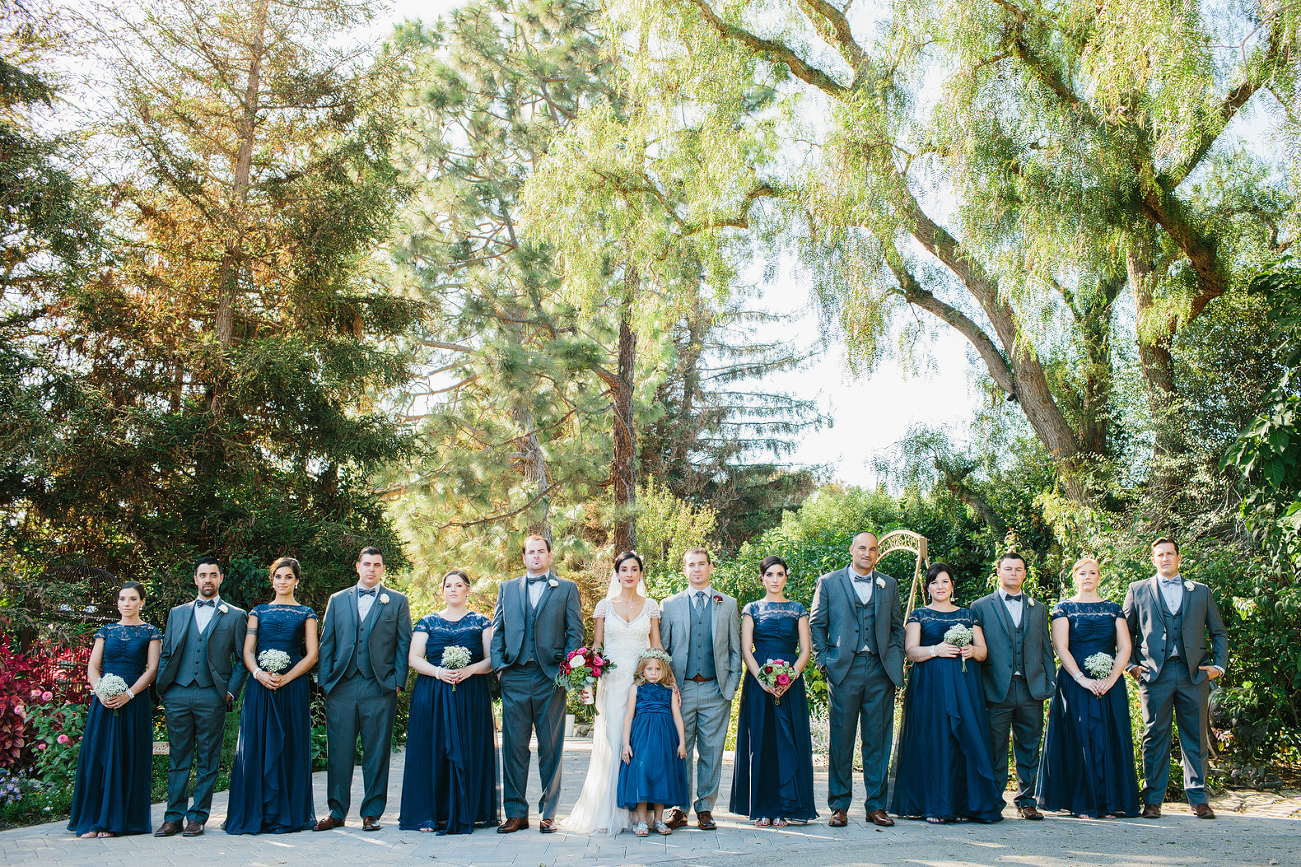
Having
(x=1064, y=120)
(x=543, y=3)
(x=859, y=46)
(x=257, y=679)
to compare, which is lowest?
(x=257, y=679)

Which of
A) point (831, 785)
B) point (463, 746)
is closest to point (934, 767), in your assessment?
point (831, 785)

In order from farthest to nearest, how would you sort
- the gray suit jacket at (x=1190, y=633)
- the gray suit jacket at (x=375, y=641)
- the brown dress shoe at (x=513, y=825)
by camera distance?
the gray suit jacket at (x=1190, y=633), the gray suit jacket at (x=375, y=641), the brown dress shoe at (x=513, y=825)

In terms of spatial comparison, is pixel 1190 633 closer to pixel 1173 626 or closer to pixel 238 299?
pixel 1173 626

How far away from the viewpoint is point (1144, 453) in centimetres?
1045

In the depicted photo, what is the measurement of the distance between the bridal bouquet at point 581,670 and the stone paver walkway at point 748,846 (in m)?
0.90

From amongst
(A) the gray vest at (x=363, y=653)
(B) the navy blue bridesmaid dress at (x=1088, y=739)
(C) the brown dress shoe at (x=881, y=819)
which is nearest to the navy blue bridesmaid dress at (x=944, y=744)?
(C) the brown dress shoe at (x=881, y=819)

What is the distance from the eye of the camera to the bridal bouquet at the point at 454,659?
6.00 m

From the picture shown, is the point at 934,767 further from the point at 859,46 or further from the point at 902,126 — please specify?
the point at 859,46

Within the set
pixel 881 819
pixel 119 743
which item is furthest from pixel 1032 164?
pixel 119 743

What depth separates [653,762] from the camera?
5.69 metres

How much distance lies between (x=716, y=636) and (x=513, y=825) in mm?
1734

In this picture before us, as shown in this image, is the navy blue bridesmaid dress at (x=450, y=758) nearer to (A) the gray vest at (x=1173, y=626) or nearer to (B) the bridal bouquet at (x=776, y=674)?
(B) the bridal bouquet at (x=776, y=674)

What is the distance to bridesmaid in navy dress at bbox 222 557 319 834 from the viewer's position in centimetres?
586

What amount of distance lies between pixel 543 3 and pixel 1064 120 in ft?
41.0
